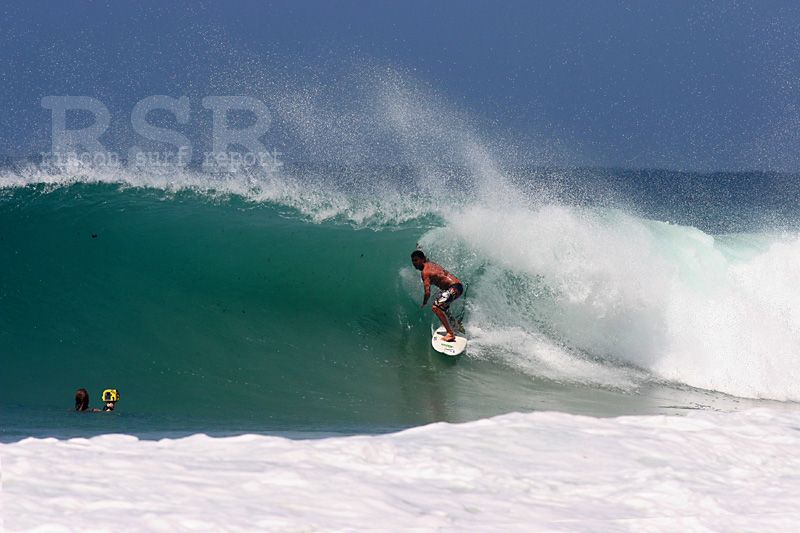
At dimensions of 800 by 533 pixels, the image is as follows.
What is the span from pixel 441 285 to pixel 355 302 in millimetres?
1622

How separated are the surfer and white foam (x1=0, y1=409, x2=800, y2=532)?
3563 mm

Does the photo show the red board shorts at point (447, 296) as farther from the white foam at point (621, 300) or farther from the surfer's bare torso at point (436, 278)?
the white foam at point (621, 300)

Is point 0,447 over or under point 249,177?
under

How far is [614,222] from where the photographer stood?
9.88 metres

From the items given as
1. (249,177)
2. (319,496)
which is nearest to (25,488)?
(319,496)

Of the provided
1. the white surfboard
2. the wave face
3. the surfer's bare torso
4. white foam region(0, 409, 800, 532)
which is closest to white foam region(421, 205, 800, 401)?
the wave face

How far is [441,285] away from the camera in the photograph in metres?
7.38

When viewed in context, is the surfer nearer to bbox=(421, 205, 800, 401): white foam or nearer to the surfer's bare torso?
the surfer's bare torso

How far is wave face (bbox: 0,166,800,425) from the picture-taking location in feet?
21.3

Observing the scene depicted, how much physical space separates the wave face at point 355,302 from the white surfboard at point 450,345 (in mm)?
136

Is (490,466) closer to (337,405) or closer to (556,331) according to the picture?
A: (337,405)

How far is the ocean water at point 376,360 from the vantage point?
269cm

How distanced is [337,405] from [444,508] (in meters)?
3.55

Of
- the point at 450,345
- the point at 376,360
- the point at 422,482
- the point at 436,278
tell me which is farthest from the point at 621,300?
the point at 422,482
